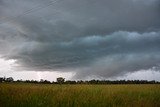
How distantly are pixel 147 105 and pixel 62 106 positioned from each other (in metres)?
3.80

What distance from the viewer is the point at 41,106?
37.5ft

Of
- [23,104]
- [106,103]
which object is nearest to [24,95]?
[23,104]

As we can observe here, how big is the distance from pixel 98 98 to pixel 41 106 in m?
3.14

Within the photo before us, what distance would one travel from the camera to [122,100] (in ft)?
44.3

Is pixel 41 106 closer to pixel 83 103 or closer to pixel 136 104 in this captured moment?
pixel 83 103

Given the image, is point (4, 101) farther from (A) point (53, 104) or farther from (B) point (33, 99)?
(A) point (53, 104)

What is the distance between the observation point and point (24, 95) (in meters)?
13.5

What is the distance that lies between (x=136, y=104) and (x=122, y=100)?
160cm

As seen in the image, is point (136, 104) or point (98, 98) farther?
point (98, 98)

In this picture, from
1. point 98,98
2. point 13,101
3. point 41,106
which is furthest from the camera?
point 98,98

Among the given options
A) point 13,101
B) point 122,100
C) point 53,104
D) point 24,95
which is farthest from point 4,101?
point 122,100

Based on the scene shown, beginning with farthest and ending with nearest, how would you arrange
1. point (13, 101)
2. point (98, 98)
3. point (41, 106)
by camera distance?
point (98, 98) → point (13, 101) → point (41, 106)

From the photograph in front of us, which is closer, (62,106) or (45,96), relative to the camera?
(62,106)

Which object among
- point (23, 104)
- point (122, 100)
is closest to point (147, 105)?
point (122, 100)
